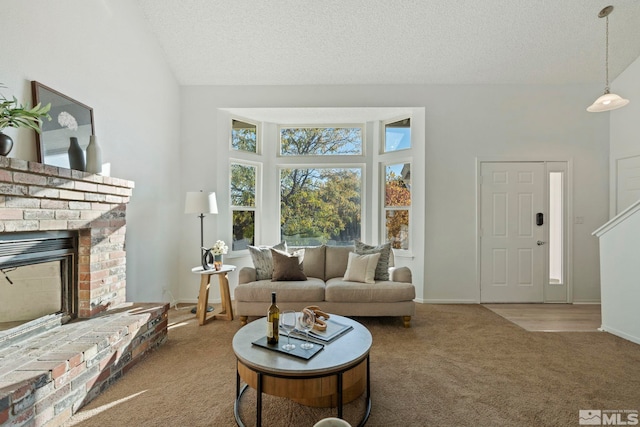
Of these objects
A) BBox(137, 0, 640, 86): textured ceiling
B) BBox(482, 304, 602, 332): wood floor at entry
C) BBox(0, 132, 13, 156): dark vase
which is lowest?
BBox(482, 304, 602, 332): wood floor at entry

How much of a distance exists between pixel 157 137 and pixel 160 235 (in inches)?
47.9

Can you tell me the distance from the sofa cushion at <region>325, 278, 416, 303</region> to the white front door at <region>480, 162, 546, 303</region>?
167cm

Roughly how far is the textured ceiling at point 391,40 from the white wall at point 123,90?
47 centimetres

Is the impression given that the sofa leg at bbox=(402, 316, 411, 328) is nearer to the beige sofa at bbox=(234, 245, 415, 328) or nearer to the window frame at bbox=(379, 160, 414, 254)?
the beige sofa at bbox=(234, 245, 415, 328)

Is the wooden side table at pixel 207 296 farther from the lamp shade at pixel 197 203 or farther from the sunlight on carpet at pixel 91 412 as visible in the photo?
the sunlight on carpet at pixel 91 412

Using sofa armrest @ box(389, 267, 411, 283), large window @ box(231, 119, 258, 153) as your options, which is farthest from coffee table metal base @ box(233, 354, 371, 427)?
large window @ box(231, 119, 258, 153)

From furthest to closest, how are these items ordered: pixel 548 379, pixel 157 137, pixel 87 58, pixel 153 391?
pixel 157 137 < pixel 87 58 < pixel 548 379 < pixel 153 391

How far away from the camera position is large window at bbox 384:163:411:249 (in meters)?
4.63

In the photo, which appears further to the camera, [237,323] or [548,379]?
[237,323]

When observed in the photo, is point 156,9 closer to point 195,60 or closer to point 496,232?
point 195,60

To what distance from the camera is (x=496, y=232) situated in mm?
4391

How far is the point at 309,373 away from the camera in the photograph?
1.63 m

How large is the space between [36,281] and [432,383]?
2926 millimetres

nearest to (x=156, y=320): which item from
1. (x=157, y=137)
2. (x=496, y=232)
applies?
(x=157, y=137)
